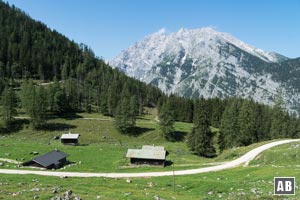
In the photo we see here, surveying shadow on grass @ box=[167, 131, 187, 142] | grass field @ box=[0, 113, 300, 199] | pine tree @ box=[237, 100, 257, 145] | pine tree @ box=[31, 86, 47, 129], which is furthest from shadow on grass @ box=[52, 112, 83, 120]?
pine tree @ box=[237, 100, 257, 145]

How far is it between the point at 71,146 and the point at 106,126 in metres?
33.9

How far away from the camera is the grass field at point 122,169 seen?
45344 millimetres

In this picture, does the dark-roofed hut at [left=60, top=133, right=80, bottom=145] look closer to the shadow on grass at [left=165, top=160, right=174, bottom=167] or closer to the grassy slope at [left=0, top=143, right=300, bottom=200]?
the shadow on grass at [left=165, top=160, right=174, bottom=167]

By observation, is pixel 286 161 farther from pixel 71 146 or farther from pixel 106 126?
pixel 106 126

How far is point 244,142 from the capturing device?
10869 cm

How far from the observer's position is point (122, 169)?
3066 inches

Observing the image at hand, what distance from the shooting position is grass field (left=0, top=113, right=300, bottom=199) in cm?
4534

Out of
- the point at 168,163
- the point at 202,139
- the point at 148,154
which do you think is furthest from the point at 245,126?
the point at 148,154

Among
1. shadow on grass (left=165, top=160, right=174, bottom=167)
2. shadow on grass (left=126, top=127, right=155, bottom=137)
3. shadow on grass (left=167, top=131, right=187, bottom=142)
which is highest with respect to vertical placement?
shadow on grass (left=126, top=127, right=155, bottom=137)

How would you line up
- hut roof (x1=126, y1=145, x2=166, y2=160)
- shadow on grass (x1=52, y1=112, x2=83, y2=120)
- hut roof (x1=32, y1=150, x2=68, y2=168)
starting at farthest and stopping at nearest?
shadow on grass (x1=52, y1=112, x2=83, y2=120) → hut roof (x1=126, y1=145, x2=166, y2=160) → hut roof (x1=32, y1=150, x2=68, y2=168)

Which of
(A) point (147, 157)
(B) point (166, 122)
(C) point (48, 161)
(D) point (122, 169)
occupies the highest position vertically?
(B) point (166, 122)

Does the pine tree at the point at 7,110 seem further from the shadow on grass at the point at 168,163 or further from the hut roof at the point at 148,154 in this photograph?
the shadow on grass at the point at 168,163

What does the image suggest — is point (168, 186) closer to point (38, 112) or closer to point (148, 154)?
point (148, 154)

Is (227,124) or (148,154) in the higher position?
(227,124)
